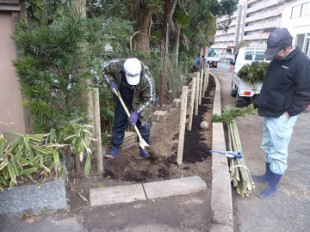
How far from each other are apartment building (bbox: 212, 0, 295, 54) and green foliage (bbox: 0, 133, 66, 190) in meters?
57.9

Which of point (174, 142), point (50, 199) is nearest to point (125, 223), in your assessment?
point (50, 199)

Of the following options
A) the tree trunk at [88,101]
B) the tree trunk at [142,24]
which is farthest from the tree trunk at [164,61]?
the tree trunk at [88,101]

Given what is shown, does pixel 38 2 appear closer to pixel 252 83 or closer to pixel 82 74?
pixel 82 74

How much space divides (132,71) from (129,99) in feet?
2.00

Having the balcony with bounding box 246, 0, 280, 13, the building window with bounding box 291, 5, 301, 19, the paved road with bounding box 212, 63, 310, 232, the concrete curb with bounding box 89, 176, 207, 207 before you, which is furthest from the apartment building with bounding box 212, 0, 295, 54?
the concrete curb with bounding box 89, 176, 207, 207

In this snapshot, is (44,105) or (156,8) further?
(156,8)

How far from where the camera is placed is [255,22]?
76312 millimetres

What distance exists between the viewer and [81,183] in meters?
2.91

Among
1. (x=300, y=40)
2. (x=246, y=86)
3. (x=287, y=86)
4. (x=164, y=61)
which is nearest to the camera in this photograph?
(x=287, y=86)

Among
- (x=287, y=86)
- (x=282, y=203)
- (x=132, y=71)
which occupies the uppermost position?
(x=132, y=71)

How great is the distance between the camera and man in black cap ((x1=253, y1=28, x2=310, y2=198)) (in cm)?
259

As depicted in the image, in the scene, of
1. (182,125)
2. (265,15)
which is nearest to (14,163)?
(182,125)

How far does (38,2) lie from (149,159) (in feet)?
7.70

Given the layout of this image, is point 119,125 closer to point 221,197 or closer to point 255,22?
point 221,197
